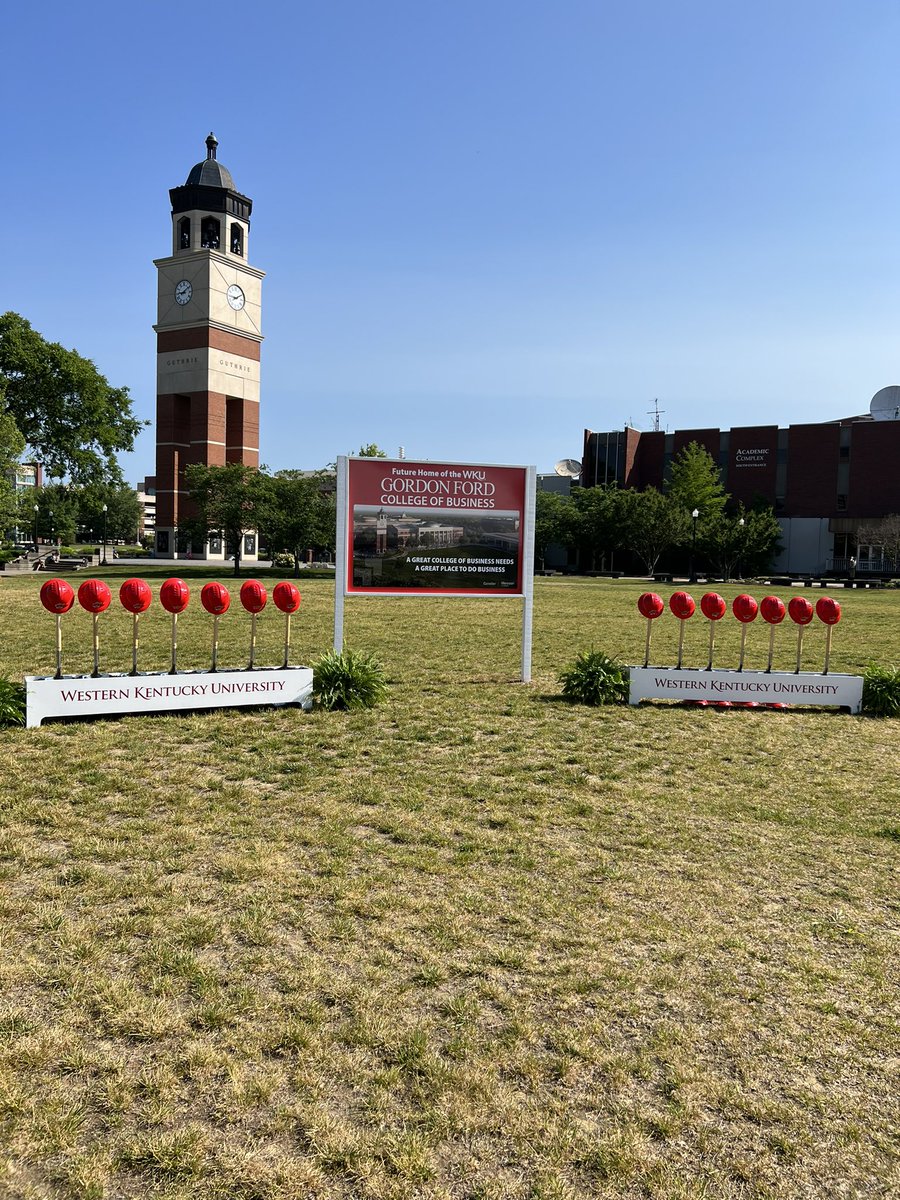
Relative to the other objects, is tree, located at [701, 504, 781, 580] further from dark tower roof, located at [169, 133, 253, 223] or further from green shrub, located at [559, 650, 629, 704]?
dark tower roof, located at [169, 133, 253, 223]

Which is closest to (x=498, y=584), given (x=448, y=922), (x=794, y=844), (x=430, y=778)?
(x=430, y=778)

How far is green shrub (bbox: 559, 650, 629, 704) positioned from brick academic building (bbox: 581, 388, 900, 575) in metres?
60.1

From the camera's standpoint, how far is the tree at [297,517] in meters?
43.9

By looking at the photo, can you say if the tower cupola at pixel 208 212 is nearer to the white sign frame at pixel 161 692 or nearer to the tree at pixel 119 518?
the tree at pixel 119 518

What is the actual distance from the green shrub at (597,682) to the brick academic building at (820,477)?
197ft

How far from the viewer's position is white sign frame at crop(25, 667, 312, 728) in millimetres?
8047

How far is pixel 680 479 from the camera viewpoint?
63625 mm

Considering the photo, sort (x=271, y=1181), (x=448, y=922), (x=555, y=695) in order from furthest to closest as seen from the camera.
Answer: (x=555, y=695) → (x=448, y=922) → (x=271, y=1181)

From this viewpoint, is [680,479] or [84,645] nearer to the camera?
[84,645]

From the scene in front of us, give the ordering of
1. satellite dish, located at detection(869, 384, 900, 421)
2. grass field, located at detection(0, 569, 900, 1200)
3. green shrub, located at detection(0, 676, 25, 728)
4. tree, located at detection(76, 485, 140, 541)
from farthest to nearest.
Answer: tree, located at detection(76, 485, 140, 541) → satellite dish, located at detection(869, 384, 900, 421) → green shrub, located at detection(0, 676, 25, 728) → grass field, located at detection(0, 569, 900, 1200)

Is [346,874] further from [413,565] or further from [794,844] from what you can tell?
[413,565]

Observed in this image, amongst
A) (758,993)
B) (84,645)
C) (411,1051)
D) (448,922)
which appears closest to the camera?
(411,1051)

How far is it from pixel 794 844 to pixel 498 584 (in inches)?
259

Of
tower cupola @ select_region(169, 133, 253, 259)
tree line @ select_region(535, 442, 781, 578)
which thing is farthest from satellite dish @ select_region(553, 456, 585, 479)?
tower cupola @ select_region(169, 133, 253, 259)
